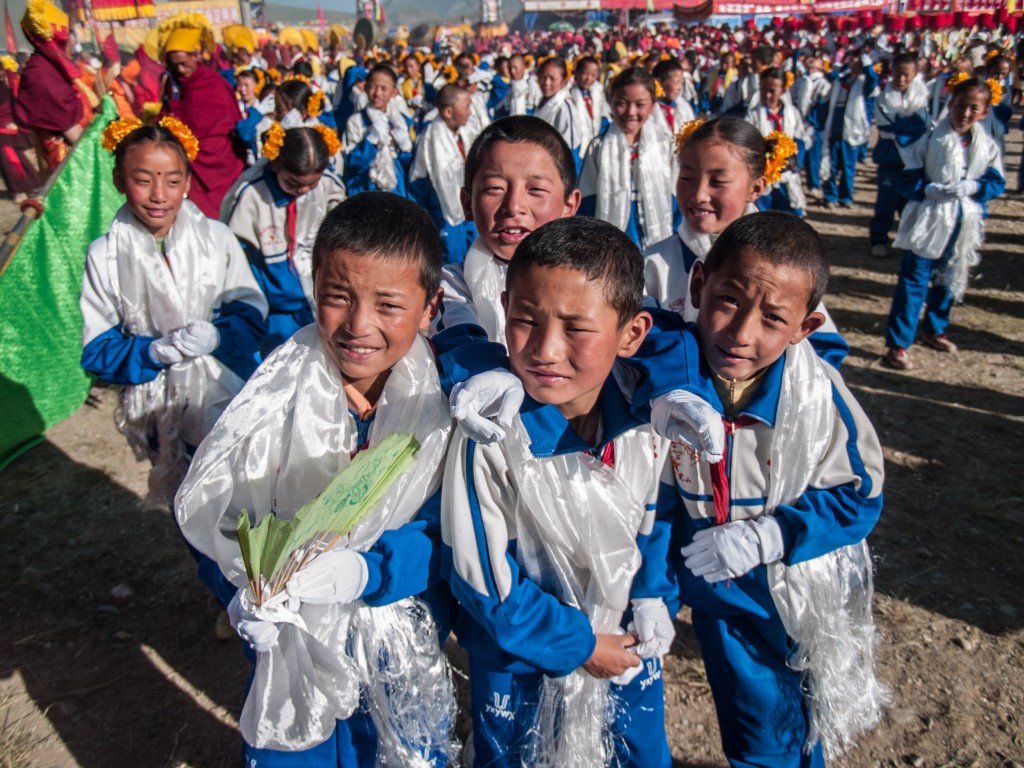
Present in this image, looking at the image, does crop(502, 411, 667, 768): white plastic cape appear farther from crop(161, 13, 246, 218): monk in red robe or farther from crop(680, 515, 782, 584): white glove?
crop(161, 13, 246, 218): monk in red robe

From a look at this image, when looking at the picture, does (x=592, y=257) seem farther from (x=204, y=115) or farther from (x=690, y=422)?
(x=204, y=115)

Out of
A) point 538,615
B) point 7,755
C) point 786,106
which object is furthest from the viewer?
point 786,106

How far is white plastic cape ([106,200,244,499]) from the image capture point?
8.55ft

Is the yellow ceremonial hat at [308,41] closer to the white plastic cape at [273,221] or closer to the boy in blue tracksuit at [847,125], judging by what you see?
the boy in blue tracksuit at [847,125]

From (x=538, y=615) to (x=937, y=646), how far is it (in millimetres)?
2086

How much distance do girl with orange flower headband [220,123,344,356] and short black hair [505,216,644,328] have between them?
7.47ft

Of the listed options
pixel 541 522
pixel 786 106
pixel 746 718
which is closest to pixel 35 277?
pixel 541 522

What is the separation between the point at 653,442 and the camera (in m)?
1.73

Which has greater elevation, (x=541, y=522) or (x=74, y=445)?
(x=541, y=522)

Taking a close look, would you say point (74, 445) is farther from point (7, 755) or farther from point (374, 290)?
point (374, 290)

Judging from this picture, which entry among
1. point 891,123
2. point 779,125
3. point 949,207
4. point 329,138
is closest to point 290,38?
point 779,125

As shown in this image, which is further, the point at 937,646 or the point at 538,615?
the point at 937,646

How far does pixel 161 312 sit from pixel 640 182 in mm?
2962

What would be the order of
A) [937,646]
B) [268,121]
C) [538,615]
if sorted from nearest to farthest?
[538,615], [937,646], [268,121]
